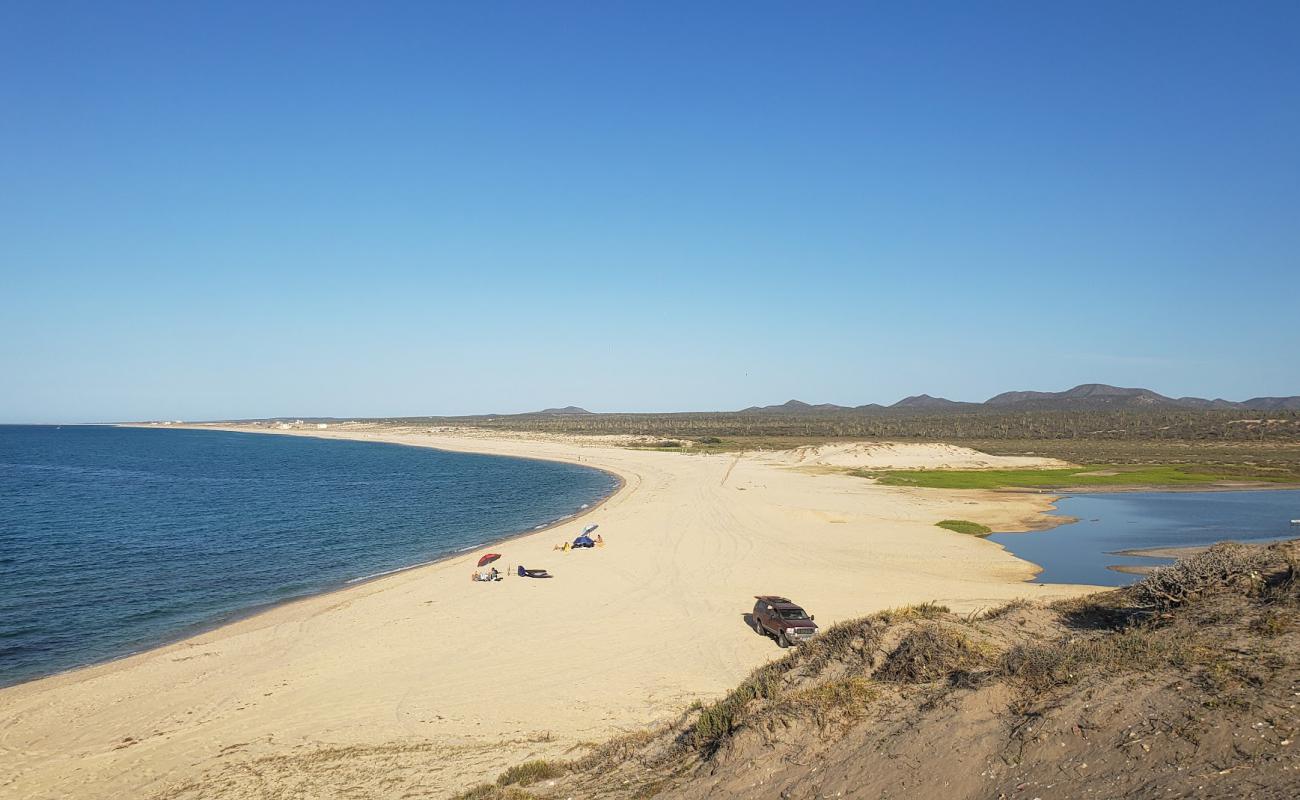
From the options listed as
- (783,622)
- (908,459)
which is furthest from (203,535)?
(908,459)

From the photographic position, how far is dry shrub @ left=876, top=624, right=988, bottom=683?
11602mm

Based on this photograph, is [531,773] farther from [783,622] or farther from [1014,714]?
[783,622]

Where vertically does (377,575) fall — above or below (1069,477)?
below

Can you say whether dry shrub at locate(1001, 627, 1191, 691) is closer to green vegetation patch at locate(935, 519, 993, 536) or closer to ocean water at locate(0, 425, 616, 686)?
ocean water at locate(0, 425, 616, 686)

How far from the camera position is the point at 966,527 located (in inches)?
1841

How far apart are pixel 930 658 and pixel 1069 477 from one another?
77.2 meters

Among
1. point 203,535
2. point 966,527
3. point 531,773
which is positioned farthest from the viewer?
point 203,535

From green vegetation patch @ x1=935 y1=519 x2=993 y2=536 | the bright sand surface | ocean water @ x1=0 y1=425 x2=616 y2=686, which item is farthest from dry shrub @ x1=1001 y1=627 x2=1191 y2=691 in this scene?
green vegetation patch @ x1=935 y1=519 x2=993 y2=536

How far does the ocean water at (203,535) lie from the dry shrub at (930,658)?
87.8 feet

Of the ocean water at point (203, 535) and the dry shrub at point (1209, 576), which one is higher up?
the dry shrub at point (1209, 576)

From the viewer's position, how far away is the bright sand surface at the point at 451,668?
15391 mm

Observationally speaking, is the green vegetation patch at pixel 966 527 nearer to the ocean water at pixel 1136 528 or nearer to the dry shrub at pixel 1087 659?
the ocean water at pixel 1136 528

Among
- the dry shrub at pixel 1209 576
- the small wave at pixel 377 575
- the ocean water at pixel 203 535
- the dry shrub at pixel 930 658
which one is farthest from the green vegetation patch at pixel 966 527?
the dry shrub at pixel 930 658

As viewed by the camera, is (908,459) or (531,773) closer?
(531,773)
